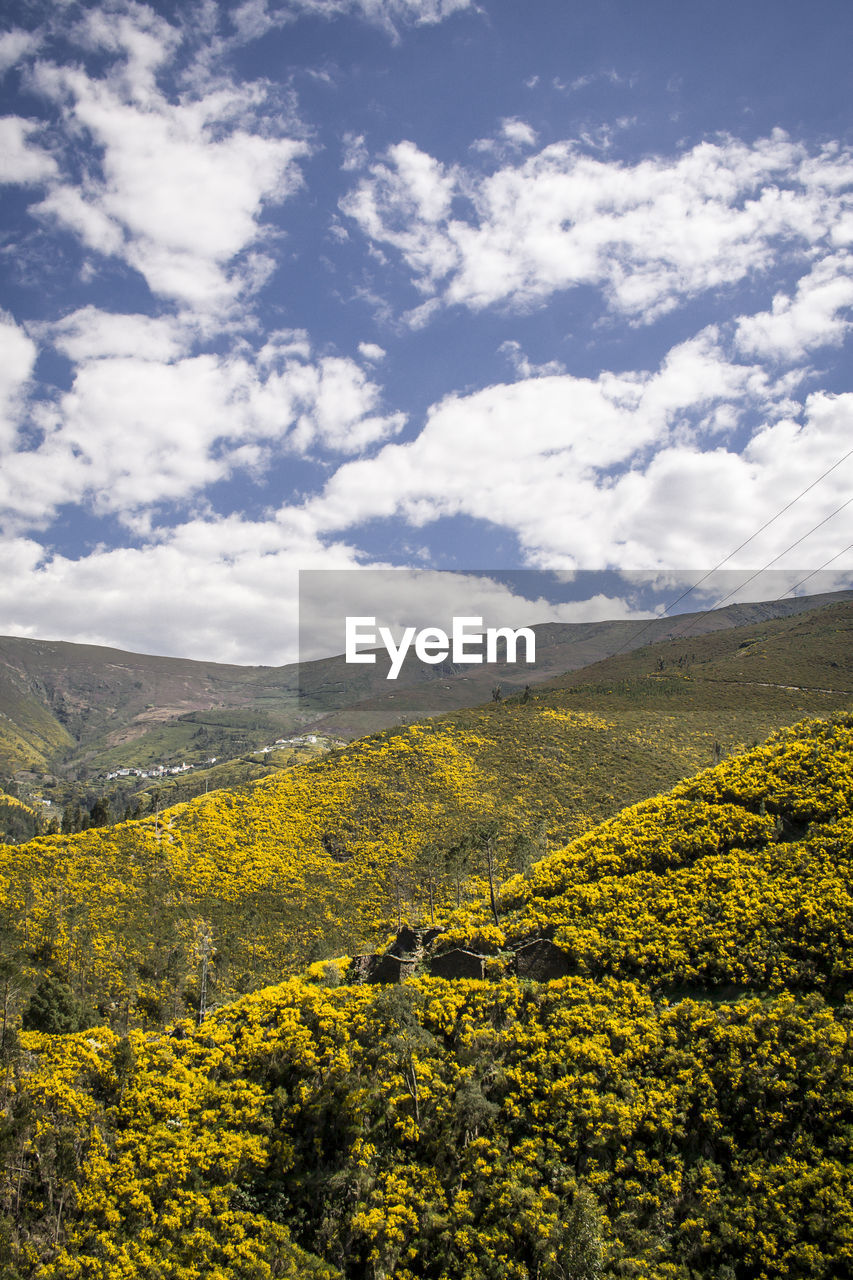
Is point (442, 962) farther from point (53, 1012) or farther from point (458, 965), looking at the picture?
point (53, 1012)

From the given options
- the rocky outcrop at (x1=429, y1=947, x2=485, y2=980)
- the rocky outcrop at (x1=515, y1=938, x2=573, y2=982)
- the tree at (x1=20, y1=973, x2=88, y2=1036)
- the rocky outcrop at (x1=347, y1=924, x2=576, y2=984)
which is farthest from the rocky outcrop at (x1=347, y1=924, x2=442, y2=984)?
the tree at (x1=20, y1=973, x2=88, y2=1036)

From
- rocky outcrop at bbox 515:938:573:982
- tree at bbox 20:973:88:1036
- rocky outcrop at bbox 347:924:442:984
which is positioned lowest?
tree at bbox 20:973:88:1036

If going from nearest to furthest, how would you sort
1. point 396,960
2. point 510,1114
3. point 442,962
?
1. point 510,1114
2. point 442,962
3. point 396,960

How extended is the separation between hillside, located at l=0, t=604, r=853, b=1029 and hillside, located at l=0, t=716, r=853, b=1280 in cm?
1540

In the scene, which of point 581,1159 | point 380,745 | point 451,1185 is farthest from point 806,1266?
point 380,745

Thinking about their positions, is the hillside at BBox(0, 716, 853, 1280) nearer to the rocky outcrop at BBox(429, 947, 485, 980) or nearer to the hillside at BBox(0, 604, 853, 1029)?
the rocky outcrop at BBox(429, 947, 485, 980)

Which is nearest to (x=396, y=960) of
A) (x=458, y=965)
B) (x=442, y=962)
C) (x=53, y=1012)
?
(x=442, y=962)

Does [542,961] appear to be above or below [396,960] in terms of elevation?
above

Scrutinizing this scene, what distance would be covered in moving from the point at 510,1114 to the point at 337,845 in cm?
4340

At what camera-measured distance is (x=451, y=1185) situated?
25766 mm

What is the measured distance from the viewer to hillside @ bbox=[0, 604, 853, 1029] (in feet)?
169

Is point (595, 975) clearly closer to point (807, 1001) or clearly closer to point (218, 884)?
point (807, 1001)

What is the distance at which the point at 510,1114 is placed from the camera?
2692 centimetres

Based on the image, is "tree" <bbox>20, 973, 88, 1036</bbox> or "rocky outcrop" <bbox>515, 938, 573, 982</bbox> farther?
"tree" <bbox>20, 973, 88, 1036</bbox>
